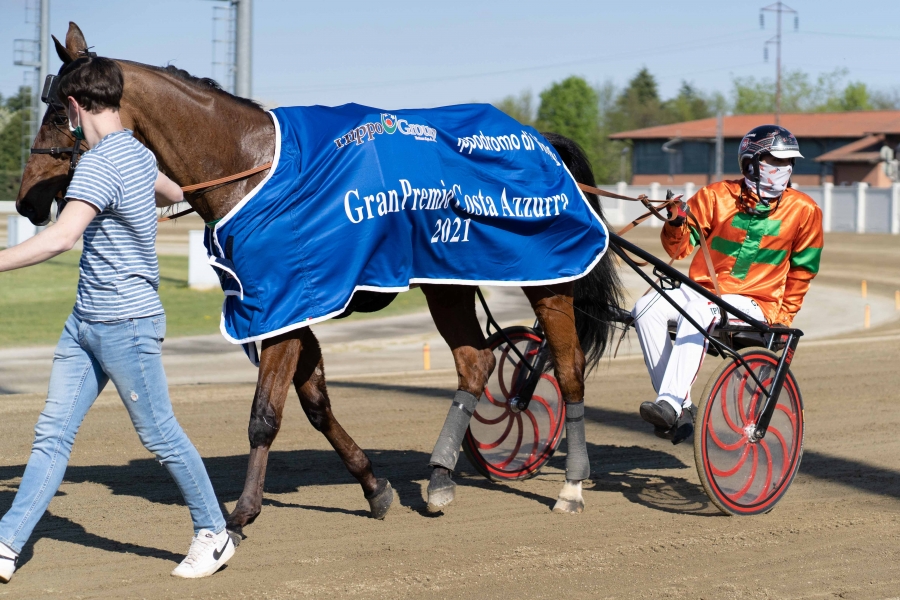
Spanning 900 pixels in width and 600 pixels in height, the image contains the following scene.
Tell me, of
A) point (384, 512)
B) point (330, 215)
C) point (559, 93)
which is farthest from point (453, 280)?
point (559, 93)

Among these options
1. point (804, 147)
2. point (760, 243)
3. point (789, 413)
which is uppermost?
point (804, 147)

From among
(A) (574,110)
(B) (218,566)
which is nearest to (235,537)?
(B) (218,566)

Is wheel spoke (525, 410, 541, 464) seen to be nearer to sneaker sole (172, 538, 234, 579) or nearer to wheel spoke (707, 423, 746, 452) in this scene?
wheel spoke (707, 423, 746, 452)

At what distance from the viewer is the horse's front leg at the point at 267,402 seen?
12.8 ft

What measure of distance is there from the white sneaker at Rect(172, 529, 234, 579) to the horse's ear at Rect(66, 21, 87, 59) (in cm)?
170

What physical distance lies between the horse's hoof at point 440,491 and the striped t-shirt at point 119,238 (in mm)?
1681

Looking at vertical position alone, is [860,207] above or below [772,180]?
above

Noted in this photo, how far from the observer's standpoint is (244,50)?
14234mm

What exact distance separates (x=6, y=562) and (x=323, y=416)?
1.36 meters

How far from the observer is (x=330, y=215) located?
3.94 m

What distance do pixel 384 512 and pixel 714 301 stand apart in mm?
1764

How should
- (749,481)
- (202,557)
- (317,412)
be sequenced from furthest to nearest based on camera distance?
(749,481)
(317,412)
(202,557)

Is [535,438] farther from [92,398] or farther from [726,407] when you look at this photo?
[92,398]

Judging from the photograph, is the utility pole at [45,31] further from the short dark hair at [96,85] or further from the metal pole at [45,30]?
the short dark hair at [96,85]
